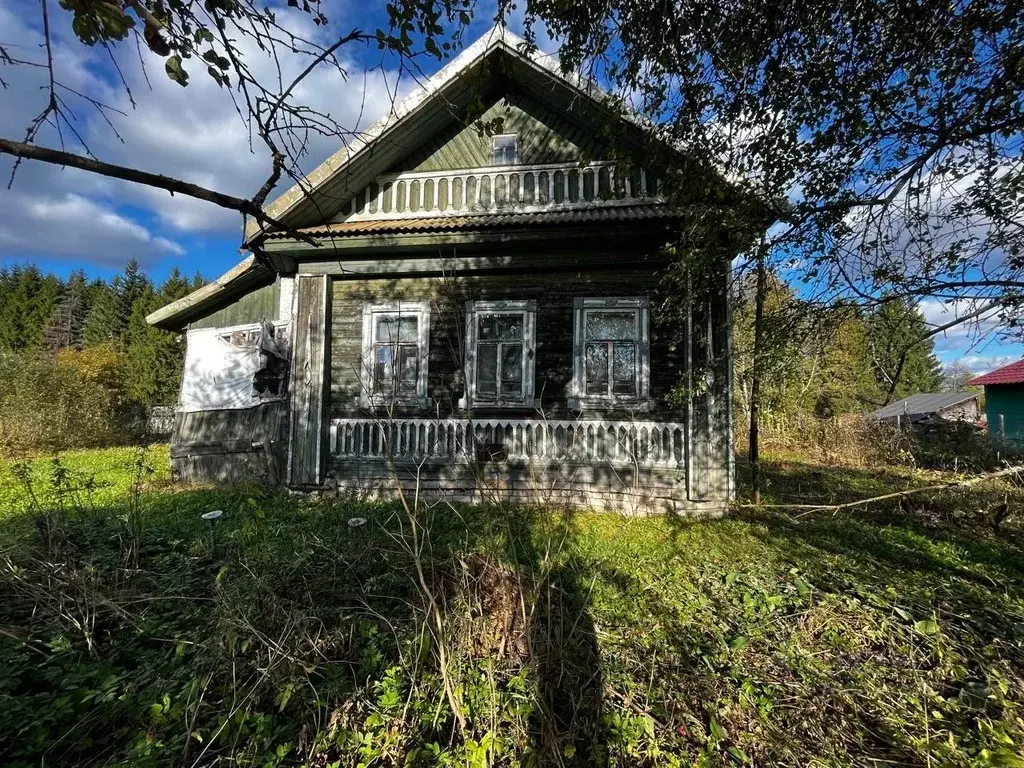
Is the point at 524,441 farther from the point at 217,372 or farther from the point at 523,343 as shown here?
the point at 217,372

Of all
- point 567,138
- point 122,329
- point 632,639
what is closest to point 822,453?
point 567,138

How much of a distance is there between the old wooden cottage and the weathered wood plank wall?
3cm

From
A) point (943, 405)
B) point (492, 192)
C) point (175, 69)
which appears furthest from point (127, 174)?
point (943, 405)

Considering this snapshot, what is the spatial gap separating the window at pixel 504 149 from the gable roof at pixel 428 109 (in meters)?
0.76

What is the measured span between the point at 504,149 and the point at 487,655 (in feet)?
24.2

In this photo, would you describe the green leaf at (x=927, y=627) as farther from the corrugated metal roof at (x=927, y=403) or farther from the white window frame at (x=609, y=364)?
the corrugated metal roof at (x=927, y=403)

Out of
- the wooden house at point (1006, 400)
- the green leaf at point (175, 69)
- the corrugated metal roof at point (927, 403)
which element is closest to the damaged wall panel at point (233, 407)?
the green leaf at point (175, 69)

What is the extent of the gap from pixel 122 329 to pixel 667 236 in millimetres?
42256

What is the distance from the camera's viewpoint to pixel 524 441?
22.2 feet

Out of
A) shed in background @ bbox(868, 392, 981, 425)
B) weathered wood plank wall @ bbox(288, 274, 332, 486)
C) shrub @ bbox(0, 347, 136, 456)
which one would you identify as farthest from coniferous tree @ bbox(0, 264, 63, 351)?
shed in background @ bbox(868, 392, 981, 425)

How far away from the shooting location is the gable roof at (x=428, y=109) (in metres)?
6.61

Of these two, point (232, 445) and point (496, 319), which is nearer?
point (496, 319)

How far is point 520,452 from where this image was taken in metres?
6.79

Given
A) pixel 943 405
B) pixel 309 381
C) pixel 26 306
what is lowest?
pixel 309 381
